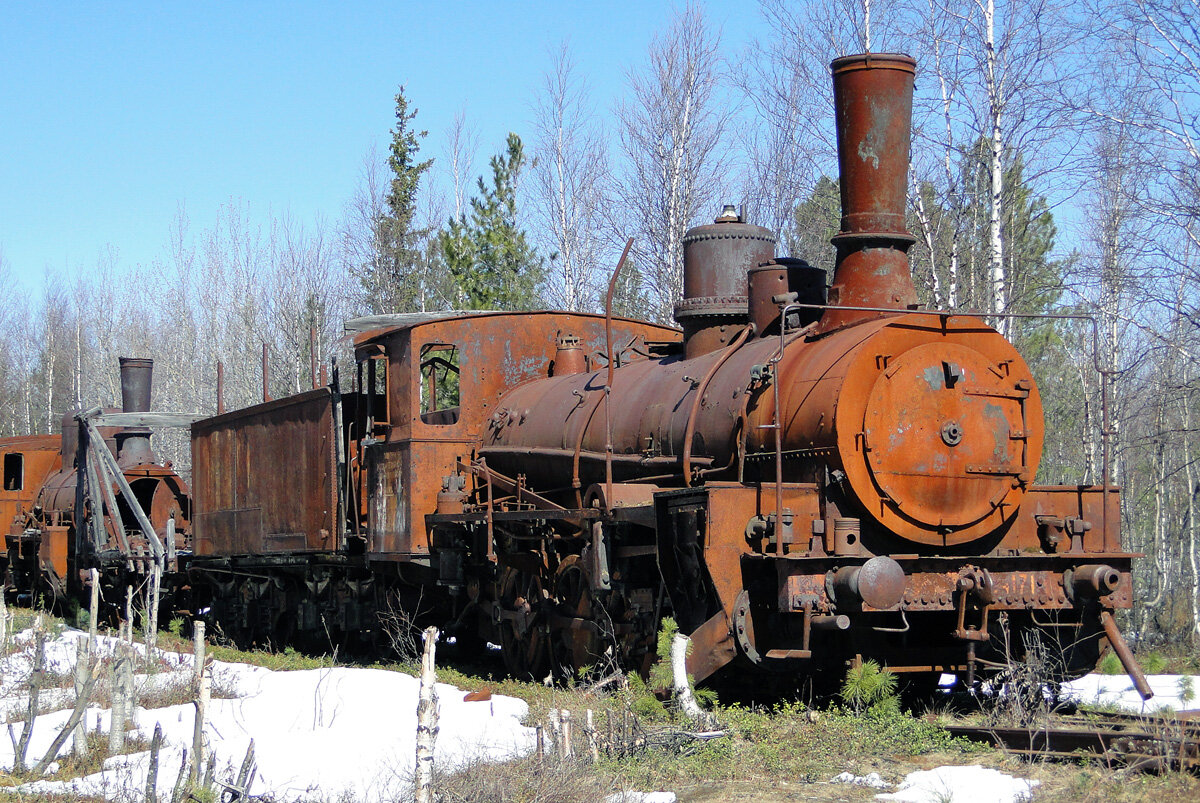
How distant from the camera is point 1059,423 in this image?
25969 millimetres

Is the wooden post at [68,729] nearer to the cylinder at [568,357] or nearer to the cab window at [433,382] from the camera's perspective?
the cab window at [433,382]

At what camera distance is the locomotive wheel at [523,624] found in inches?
412

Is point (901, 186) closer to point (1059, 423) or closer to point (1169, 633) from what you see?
point (1169, 633)

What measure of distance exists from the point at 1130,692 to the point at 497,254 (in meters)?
21.9

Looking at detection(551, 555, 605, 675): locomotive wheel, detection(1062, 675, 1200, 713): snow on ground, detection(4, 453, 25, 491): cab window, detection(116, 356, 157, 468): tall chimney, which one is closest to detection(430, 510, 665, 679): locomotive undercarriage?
detection(551, 555, 605, 675): locomotive wheel

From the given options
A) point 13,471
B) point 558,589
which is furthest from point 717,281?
point 13,471

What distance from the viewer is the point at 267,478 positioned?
14609mm

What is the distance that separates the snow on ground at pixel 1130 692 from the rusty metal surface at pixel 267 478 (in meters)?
7.14

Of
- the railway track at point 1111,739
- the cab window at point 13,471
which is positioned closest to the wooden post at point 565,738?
the railway track at point 1111,739

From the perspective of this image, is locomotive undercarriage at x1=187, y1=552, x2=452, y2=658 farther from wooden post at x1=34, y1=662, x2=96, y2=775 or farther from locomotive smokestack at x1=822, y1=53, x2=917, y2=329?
locomotive smokestack at x1=822, y1=53, x2=917, y2=329

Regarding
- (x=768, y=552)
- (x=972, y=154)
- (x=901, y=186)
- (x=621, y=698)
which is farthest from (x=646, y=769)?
(x=972, y=154)

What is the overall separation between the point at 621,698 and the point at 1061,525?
3.20 metres

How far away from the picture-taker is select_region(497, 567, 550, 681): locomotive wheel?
34.3 feet

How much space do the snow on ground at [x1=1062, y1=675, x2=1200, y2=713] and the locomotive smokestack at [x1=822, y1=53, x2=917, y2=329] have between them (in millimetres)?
2884
